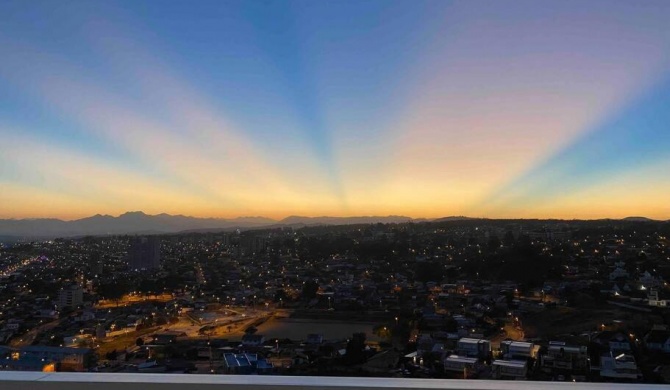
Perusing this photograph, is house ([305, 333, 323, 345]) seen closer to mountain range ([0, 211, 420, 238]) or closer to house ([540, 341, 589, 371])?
house ([540, 341, 589, 371])

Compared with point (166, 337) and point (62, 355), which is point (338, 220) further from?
point (62, 355)

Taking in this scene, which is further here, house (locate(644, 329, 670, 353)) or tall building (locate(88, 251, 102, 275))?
tall building (locate(88, 251, 102, 275))

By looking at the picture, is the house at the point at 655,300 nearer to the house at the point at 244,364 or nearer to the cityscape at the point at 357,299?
the cityscape at the point at 357,299

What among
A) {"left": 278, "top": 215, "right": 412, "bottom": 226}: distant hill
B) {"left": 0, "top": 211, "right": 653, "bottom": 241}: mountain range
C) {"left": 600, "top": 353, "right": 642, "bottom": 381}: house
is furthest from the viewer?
{"left": 278, "top": 215, "right": 412, "bottom": 226}: distant hill

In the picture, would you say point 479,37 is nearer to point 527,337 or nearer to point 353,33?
point 353,33

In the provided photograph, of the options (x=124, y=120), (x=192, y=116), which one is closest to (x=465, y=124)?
(x=192, y=116)

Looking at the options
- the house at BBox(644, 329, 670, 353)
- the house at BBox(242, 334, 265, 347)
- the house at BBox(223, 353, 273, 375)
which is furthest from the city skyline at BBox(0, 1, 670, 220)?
the house at BBox(223, 353, 273, 375)
